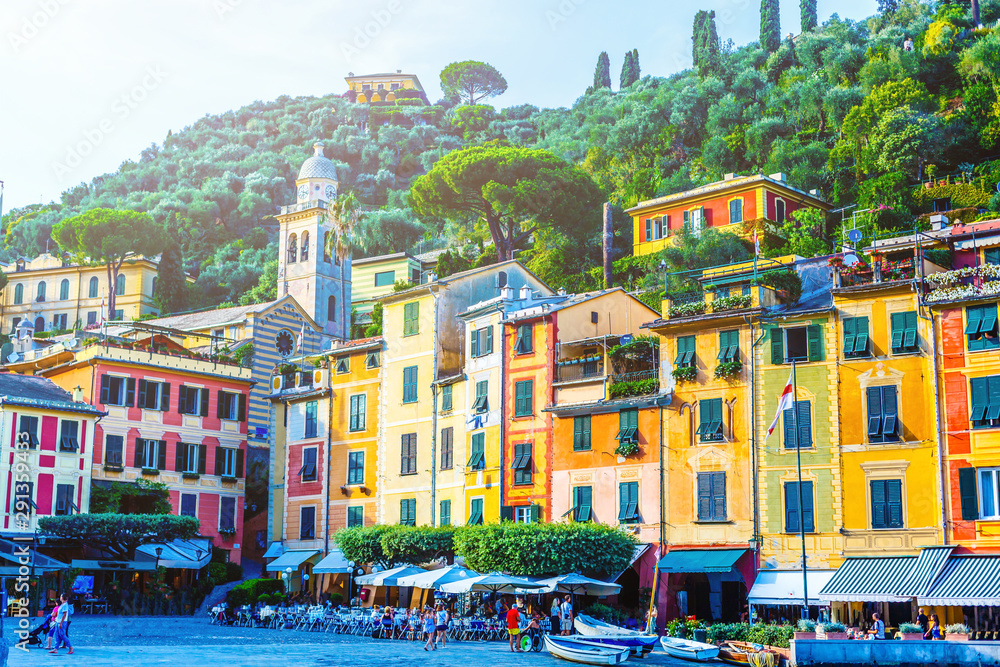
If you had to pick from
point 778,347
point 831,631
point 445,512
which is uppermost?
point 778,347

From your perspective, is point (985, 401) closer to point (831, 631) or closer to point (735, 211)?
point (831, 631)

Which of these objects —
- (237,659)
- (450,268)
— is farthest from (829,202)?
(237,659)

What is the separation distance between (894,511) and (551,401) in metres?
14.4

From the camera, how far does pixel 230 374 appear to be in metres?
65.0

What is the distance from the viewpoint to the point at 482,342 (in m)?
51.0

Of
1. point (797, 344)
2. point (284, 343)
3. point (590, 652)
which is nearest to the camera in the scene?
point (590, 652)

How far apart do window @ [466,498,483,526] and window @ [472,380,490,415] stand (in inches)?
148

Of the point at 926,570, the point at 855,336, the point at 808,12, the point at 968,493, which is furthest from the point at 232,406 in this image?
the point at 808,12

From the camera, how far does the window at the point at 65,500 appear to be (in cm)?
5519

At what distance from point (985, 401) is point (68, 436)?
4062 cm

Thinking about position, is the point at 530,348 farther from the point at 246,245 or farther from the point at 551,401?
the point at 246,245

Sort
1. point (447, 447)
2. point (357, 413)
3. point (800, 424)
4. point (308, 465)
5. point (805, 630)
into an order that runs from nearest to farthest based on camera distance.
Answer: point (805, 630)
point (800, 424)
point (447, 447)
point (357, 413)
point (308, 465)

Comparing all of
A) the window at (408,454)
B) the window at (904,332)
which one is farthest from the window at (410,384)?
the window at (904,332)

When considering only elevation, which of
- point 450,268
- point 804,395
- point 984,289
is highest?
point 450,268
